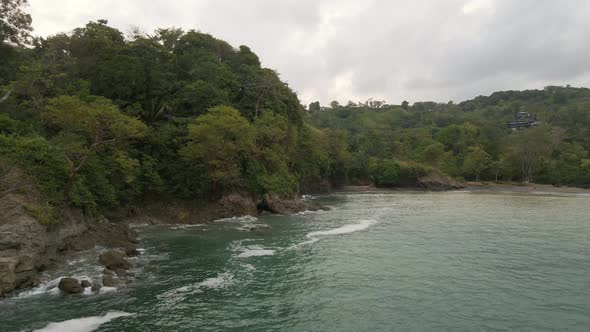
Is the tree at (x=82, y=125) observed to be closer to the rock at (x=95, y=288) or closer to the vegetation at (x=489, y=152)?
the rock at (x=95, y=288)

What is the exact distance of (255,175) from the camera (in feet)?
157

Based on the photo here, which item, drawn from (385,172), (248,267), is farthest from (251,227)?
(385,172)

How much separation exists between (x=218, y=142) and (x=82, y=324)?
27011 mm

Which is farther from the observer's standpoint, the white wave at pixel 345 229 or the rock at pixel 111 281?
the white wave at pixel 345 229

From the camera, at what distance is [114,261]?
2253 cm

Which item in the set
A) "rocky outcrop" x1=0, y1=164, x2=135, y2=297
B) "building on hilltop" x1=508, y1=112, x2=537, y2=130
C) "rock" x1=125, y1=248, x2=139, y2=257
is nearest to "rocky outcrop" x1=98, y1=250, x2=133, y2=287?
"rock" x1=125, y1=248, x2=139, y2=257

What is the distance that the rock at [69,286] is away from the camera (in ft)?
61.1

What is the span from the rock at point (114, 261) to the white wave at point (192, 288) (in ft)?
15.9

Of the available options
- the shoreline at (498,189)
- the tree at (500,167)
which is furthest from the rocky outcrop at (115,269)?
the tree at (500,167)

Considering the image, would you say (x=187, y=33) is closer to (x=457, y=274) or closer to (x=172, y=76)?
(x=172, y=76)

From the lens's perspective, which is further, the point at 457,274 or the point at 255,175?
the point at 255,175

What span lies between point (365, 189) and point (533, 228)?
202ft

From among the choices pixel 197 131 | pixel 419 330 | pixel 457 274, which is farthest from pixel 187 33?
pixel 419 330

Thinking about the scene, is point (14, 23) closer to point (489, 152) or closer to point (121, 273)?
point (121, 273)
